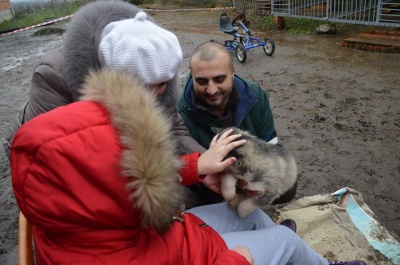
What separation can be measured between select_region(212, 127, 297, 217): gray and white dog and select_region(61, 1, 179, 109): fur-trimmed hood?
2.92 feet

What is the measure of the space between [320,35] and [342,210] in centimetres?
801

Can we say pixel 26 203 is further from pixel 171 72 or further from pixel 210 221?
pixel 210 221

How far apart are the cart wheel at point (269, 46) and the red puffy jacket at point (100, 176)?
289 inches

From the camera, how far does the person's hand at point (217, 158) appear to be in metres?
1.80

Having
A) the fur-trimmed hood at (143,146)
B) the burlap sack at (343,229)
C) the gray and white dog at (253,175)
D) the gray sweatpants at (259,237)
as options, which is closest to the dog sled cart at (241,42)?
the burlap sack at (343,229)

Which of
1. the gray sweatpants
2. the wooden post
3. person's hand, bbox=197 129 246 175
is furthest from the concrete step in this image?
person's hand, bbox=197 129 246 175

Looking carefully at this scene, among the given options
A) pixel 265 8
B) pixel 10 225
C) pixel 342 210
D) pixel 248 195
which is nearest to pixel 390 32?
pixel 265 8

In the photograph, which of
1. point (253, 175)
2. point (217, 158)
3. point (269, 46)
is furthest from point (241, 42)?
point (217, 158)

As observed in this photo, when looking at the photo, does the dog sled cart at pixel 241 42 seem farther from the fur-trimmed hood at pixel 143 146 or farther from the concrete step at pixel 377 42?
the fur-trimmed hood at pixel 143 146

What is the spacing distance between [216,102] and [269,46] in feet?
20.5

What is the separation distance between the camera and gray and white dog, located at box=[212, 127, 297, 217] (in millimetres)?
1970

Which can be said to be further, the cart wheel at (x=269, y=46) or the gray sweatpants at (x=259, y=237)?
the cart wheel at (x=269, y=46)

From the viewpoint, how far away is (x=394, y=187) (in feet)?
11.0

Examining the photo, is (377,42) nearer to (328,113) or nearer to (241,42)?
(241,42)
